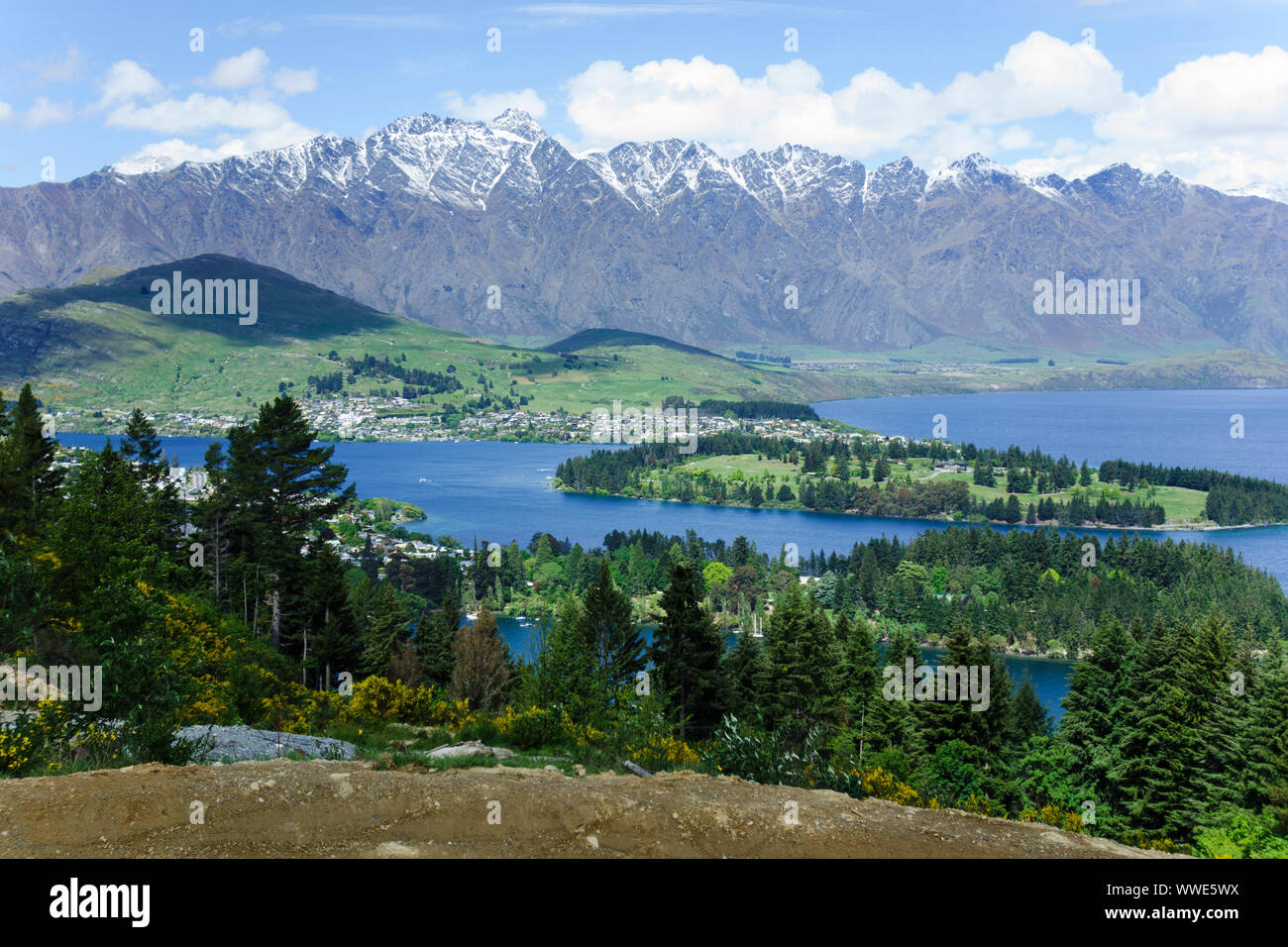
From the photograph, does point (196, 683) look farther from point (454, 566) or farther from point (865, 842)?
point (454, 566)

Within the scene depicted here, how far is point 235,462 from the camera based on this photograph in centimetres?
4356

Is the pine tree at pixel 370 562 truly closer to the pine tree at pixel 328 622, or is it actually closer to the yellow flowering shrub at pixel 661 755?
the pine tree at pixel 328 622

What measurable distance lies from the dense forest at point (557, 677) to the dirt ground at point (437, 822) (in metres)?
3.42

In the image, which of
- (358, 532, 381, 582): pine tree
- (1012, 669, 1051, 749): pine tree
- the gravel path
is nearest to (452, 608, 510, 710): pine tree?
the gravel path

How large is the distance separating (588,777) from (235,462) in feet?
119

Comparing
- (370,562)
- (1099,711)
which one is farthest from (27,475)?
(370,562)

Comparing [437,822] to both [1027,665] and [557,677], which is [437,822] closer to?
[557,677]

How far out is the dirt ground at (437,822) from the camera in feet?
33.8

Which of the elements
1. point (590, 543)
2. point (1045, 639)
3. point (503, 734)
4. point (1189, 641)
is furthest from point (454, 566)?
point (503, 734)

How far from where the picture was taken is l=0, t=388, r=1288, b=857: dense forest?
1917 centimetres

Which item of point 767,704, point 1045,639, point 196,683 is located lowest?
point 1045,639

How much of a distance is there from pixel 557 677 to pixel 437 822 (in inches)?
839

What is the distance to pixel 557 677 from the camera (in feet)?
105
